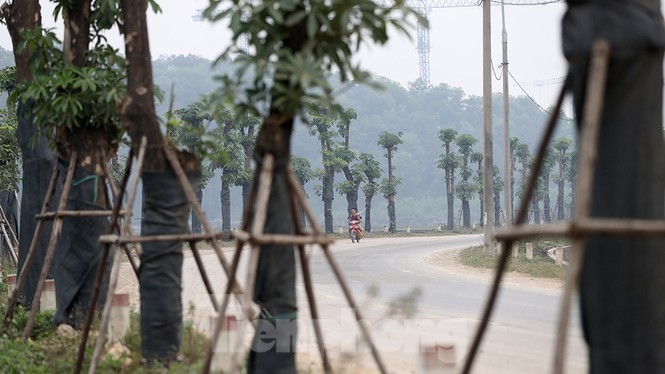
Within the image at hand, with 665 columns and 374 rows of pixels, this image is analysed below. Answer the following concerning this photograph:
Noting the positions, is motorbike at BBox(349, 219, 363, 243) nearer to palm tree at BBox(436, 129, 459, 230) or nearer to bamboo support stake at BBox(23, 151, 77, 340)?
palm tree at BBox(436, 129, 459, 230)

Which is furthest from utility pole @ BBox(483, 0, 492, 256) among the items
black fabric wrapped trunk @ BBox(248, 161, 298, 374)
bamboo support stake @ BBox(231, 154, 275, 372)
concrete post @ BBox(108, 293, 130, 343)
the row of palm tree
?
the row of palm tree

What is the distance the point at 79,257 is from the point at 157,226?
7.79 feet

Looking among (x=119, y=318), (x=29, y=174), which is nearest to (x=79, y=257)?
(x=119, y=318)

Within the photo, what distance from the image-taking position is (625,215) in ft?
15.8

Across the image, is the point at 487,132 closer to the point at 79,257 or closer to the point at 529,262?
the point at 529,262

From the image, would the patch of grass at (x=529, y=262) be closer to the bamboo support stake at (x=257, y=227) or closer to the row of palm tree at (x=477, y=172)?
the bamboo support stake at (x=257, y=227)

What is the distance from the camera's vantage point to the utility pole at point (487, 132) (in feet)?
84.4

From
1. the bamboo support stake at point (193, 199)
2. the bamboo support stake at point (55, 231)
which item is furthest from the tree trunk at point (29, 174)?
the bamboo support stake at point (193, 199)

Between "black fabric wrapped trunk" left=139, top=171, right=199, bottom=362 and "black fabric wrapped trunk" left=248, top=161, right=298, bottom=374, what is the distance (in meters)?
2.37

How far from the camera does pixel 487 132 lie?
25.8m

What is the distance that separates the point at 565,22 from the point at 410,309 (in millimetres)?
2926

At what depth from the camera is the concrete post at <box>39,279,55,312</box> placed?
1215cm

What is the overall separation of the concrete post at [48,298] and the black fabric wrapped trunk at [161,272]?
372 centimetres

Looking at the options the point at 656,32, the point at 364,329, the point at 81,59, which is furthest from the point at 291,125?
the point at 81,59
